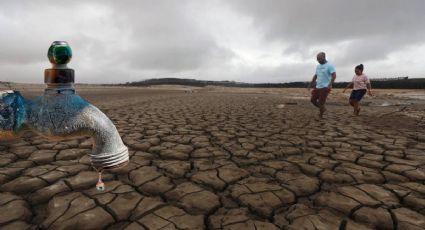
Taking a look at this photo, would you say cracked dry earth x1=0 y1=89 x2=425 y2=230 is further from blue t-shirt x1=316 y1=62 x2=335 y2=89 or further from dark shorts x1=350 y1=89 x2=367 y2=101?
dark shorts x1=350 y1=89 x2=367 y2=101

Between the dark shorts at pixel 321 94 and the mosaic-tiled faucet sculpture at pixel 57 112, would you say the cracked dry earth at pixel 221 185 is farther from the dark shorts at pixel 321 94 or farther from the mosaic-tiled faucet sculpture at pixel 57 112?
the dark shorts at pixel 321 94

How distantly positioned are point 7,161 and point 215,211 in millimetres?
2236

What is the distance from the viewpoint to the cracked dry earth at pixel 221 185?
1447 mm

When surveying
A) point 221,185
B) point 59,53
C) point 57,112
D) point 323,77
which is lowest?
point 221,185

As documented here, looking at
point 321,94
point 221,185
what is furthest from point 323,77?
point 221,185

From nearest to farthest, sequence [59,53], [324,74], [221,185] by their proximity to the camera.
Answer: [59,53], [221,185], [324,74]

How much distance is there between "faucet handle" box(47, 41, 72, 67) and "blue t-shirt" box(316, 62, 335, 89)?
5.08 m

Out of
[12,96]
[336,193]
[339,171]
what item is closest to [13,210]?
[12,96]

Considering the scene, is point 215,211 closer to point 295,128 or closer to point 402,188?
point 402,188

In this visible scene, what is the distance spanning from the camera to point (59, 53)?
99 cm

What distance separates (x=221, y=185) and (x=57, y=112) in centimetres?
132

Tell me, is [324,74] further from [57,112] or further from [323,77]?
[57,112]

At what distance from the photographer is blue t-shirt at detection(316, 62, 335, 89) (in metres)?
4.99

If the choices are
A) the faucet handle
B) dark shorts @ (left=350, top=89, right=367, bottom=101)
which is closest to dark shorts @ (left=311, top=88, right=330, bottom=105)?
dark shorts @ (left=350, top=89, right=367, bottom=101)
